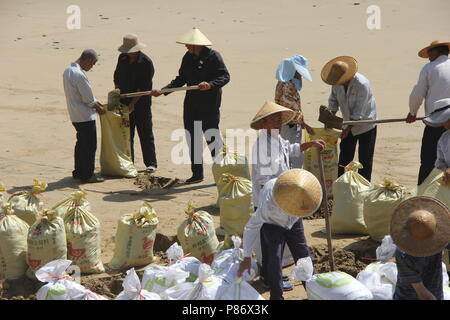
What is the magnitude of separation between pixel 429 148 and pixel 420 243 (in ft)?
11.3

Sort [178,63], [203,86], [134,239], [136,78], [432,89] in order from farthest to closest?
[178,63] < [136,78] < [203,86] < [432,89] < [134,239]

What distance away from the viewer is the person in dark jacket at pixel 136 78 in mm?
9281

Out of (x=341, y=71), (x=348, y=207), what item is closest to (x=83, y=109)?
(x=341, y=71)

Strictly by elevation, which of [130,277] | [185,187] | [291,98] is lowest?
[185,187]

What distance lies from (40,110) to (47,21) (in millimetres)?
7448

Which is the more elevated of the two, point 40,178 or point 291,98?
point 291,98

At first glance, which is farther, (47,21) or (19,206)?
(47,21)

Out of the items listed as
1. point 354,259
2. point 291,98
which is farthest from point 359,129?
point 354,259

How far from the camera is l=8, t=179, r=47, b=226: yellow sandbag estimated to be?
22.7 ft

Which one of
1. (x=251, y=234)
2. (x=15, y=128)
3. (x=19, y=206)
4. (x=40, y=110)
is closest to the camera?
(x=251, y=234)

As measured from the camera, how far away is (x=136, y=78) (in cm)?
938

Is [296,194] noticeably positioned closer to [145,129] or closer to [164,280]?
[164,280]

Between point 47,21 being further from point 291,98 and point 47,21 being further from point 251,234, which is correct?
point 251,234

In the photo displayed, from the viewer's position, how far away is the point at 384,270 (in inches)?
224
